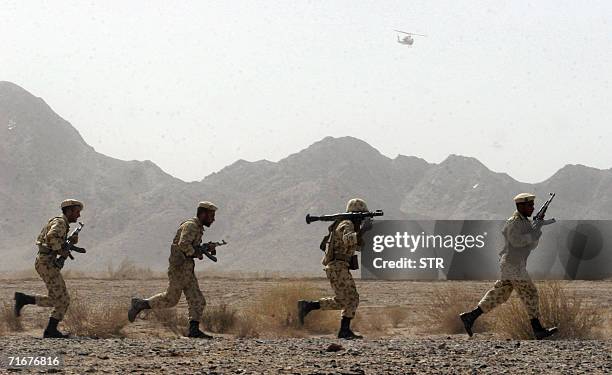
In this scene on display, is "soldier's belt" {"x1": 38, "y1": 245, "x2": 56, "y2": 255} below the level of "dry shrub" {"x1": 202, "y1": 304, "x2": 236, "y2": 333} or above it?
above

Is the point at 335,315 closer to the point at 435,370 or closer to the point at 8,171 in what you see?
the point at 435,370

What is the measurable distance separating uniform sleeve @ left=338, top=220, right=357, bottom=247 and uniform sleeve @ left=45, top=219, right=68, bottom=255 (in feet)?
10.1

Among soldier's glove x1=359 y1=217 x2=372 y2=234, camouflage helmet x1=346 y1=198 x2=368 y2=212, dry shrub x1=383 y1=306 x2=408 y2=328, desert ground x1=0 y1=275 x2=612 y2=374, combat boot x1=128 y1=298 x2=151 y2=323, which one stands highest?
camouflage helmet x1=346 y1=198 x2=368 y2=212

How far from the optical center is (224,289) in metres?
24.5

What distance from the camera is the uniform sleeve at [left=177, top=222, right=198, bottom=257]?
11438 mm

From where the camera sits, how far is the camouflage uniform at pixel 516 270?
10.9m

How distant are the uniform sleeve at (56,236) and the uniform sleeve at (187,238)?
1.29 metres

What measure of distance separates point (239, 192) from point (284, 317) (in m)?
71.6

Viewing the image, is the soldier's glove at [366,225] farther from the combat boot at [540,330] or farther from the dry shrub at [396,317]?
the dry shrub at [396,317]

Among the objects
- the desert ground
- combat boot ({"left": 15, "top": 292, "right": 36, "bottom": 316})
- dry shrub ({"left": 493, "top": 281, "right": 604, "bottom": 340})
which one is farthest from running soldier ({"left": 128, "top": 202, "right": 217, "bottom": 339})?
dry shrub ({"left": 493, "top": 281, "right": 604, "bottom": 340})

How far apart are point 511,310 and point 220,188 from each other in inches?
2960

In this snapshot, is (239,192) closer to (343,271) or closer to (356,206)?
(356,206)

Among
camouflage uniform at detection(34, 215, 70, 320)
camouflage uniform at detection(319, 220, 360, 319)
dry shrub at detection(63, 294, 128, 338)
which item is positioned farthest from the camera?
dry shrub at detection(63, 294, 128, 338)

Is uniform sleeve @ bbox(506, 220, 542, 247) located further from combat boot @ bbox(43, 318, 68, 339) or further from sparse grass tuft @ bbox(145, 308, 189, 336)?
combat boot @ bbox(43, 318, 68, 339)
